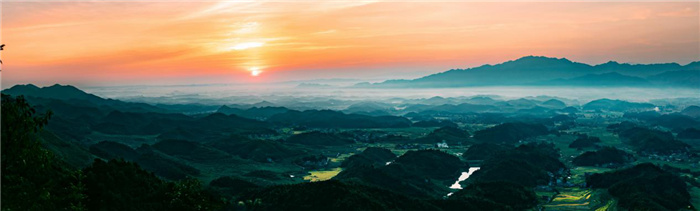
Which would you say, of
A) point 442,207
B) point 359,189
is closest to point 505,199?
point 442,207

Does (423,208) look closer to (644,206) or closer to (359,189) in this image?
(359,189)

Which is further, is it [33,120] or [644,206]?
[644,206]

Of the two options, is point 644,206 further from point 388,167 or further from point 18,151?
point 18,151

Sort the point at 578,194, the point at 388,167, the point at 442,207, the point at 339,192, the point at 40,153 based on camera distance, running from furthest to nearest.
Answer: the point at 388,167, the point at 578,194, the point at 442,207, the point at 339,192, the point at 40,153

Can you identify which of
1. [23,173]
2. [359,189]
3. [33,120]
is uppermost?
[33,120]

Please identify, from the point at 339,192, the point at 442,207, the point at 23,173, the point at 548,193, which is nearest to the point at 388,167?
the point at 548,193

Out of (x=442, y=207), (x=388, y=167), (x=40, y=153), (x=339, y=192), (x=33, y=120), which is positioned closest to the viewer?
(x=33, y=120)

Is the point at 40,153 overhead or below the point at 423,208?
overhead

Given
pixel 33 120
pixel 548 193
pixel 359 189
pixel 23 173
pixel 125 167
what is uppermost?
pixel 33 120

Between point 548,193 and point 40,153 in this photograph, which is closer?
point 40,153
